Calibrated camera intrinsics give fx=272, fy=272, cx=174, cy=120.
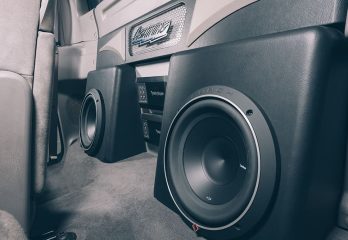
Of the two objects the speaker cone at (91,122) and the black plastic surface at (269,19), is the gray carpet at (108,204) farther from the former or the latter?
the black plastic surface at (269,19)

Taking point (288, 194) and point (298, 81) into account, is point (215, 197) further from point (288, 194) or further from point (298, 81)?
point (298, 81)

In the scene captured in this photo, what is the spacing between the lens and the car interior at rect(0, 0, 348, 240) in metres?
0.49

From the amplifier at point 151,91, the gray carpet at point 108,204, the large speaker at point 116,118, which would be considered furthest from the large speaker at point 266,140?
the large speaker at point 116,118

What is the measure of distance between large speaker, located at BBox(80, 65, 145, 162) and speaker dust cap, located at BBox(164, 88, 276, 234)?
23.3 inches

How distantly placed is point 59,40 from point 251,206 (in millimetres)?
1749

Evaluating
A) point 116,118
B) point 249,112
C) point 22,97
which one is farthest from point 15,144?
point 116,118

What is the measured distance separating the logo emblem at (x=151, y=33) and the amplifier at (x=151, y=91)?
0.51 ft

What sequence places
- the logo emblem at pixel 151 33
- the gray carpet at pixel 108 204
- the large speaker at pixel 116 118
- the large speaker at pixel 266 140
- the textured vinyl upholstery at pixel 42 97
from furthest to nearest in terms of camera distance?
the large speaker at pixel 116 118
the logo emblem at pixel 151 33
the gray carpet at pixel 108 204
the textured vinyl upholstery at pixel 42 97
the large speaker at pixel 266 140

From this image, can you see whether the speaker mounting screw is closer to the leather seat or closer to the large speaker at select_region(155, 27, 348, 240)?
the large speaker at select_region(155, 27, 348, 240)

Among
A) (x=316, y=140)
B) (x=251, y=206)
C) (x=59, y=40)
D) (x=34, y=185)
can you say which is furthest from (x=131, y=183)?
(x=59, y=40)

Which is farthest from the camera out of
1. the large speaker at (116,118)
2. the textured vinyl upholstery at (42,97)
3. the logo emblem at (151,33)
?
the large speaker at (116,118)

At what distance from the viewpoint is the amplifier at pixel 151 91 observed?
110 cm

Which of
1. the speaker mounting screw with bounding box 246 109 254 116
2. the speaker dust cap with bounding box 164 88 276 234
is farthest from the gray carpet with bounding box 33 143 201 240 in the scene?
the speaker mounting screw with bounding box 246 109 254 116

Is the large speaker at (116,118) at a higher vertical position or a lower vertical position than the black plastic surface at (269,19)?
lower
